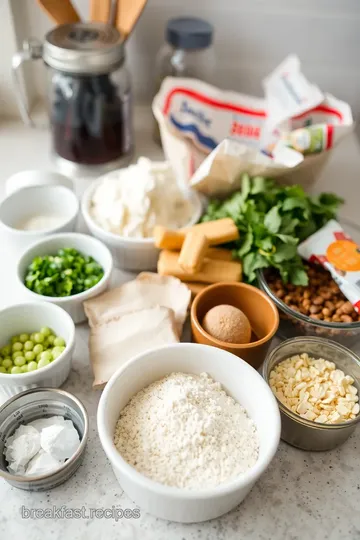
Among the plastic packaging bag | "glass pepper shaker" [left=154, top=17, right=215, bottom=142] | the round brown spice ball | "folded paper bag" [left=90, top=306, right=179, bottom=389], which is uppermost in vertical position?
"glass pepper shaker" [left=154, top=17, right=215, bottom=142]

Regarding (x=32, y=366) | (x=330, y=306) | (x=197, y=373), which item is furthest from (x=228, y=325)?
(x=32, y=366)

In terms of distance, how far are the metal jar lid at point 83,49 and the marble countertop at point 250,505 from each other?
643 mm

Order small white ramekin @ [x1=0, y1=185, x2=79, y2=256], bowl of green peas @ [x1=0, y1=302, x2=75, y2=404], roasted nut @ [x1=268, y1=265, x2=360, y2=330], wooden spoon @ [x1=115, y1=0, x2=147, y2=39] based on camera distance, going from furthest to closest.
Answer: wooden spoon @ [x1=115, y1=0, x2=147, y2=39]
small white ramekin @ [x1=0, y1=185, x2=79, y2=256]
roasted nut @ [x1=268, y1=265, x2=360, y2=330]
bowl of green peas @ [x1=0, y1=302, x2=75, y2=404]

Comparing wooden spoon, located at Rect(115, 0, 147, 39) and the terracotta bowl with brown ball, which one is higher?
wooden spoon, located at Rect(115, 0, 147, 39)

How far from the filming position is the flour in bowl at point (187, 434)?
63cm

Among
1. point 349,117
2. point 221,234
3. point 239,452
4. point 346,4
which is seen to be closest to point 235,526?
point 239,452

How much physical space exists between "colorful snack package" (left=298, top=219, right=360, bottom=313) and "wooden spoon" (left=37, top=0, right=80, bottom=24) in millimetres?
679

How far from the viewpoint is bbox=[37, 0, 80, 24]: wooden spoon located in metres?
1.05

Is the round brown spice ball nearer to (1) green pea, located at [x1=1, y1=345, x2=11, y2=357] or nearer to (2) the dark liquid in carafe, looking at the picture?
(1) green pea, located at [x1=1, y1=345, x2=11, y2=357]

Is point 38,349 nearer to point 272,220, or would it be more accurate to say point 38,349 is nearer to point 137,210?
point 137,210

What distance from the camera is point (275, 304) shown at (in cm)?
83

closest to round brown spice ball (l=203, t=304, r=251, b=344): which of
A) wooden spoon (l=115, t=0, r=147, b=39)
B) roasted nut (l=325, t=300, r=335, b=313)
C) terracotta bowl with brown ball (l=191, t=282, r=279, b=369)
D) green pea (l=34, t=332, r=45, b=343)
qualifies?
terracotta bowl with brown ball (l=191, t=282, r=279, b=369)

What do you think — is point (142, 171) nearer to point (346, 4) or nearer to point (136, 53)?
point (136, 53)

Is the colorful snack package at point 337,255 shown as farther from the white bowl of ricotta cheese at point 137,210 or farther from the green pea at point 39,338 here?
the green pea at point 39,338
